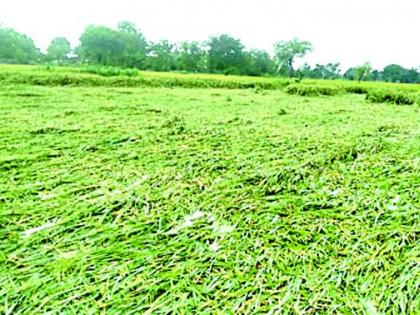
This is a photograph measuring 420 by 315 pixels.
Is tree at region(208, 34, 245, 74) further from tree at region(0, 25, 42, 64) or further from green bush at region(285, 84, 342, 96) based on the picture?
green bush at region(285, 84, 342, 96)

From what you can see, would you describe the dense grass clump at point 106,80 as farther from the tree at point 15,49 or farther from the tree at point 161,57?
the tree at point 15,49

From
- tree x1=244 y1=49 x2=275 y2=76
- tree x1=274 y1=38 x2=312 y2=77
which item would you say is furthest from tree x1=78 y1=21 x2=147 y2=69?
tree x1=274 y1=38 x2=312 y2=77

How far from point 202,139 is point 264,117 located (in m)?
1.78

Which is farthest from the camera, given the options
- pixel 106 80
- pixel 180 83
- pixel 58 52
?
pixel 58 52

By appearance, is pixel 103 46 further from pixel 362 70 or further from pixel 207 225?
pixel 207 225

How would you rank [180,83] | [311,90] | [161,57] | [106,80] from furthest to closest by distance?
[161,57] → [180,83] → [106,80] → [311,90]

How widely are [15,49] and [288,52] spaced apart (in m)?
29.8

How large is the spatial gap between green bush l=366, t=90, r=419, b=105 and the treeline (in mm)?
27393

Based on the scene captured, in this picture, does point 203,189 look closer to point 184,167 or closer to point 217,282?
point 184,167

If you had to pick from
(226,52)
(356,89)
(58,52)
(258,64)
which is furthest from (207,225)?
(58,52)

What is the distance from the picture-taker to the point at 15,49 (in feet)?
135

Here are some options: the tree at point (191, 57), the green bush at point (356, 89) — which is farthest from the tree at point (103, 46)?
the green bush at point (356, 89)

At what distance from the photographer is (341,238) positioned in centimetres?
140

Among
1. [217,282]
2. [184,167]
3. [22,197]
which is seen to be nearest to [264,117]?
[184,167]
